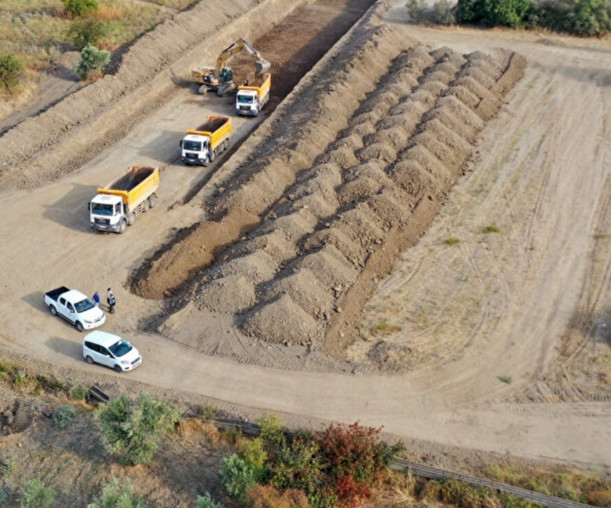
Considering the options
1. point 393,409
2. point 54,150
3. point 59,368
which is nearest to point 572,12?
point 54,150

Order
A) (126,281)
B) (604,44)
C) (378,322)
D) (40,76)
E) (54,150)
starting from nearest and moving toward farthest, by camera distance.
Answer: (378,322) < (126,281) < (54,150) < (40,76) < (604,44)

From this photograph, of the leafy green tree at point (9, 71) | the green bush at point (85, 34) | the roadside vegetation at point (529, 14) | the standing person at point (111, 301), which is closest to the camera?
the standing person at point (111, 301)

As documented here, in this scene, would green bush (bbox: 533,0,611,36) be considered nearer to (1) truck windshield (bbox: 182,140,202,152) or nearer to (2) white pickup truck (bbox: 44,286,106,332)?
(1) truck windshield (bbox: 182,140,202,152)

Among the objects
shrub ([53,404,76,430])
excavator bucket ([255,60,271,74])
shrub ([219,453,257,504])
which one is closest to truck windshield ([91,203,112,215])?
shrub ([53,404,76,430])

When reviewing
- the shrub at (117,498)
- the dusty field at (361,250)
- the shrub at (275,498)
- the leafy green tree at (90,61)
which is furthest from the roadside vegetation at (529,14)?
the shrub at (117,498)

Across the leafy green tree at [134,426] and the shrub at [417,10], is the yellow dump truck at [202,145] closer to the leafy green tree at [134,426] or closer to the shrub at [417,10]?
the leafy green tree at [134,426]

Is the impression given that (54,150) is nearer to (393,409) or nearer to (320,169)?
(320,169)

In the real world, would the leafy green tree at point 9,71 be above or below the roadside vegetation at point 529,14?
below
